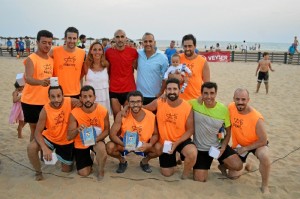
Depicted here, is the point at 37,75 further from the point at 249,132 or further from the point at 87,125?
the point at 249,132

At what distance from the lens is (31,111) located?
4531 millimetres

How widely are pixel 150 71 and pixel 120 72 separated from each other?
535 mm

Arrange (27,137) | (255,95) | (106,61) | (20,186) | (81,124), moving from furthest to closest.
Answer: (255,95) → (27,137) → (106,61) → (81,124) → (20,186)

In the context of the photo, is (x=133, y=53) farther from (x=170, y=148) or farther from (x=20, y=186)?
(x=20, y=186)

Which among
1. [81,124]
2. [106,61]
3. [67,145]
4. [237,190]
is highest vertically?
[106,61]

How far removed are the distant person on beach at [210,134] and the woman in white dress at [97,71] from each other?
1.59 m

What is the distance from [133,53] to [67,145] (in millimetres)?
1952

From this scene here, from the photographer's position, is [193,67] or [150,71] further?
[150,71]

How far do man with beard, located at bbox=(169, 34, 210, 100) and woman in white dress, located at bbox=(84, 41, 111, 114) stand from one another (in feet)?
4.53

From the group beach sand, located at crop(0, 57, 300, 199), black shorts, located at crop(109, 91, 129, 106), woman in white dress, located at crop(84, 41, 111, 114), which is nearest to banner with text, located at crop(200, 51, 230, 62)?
beach sand, located at crop(0, 57, 300, 199)

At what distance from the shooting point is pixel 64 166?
4496mm

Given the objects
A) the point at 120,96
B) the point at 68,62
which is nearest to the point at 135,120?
the point at 120,96

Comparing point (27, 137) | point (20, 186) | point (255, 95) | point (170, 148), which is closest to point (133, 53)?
point (170, 148)

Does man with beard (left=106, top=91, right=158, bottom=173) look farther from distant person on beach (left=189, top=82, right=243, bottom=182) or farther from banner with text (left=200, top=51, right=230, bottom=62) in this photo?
banner with text (left=200, top=51, right=230, bottom=62)
